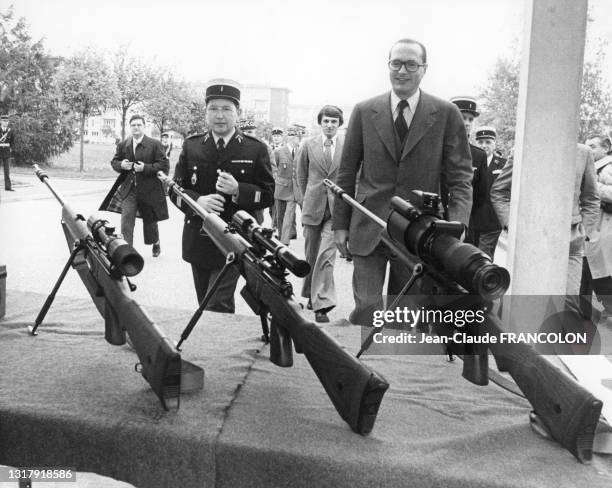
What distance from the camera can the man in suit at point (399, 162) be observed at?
9.16 feet

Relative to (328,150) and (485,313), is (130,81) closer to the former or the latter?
(328,150)

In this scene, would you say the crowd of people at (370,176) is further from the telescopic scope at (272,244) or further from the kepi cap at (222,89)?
the telescopic scope at (272,244)

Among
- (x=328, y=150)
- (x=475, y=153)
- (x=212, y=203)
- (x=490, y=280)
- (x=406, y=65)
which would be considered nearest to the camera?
(x=490, y=280)

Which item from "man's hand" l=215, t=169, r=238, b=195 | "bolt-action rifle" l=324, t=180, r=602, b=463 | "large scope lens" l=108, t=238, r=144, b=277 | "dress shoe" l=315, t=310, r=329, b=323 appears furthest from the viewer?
"dress shoe" l=315, t=310, r=329, b=323

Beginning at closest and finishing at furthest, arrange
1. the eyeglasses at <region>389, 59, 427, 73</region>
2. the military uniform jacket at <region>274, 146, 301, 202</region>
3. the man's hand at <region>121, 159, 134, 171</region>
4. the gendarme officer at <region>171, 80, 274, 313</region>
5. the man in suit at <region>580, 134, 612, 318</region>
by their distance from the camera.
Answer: the eyeglasses at <region>389, 59, 427, 73</region> < the gendarme officer at <region>171, 80, 274, 313</region> < the man in suit at <region>580, 134, 612, 318</region> < the man's hand at <region>121, 159, 134, 171</region> < the military uniform jacket at <region>274, 146, 301, 202</region>

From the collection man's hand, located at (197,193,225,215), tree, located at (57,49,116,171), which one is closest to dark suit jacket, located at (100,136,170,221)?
tree, located at (57,49,116,171)

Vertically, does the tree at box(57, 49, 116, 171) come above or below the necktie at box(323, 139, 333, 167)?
above

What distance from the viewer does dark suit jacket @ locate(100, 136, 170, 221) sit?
20.1 feet

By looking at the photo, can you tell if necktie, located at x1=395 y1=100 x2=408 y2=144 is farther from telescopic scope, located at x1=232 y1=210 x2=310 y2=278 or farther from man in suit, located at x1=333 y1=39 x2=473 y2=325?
telescopic scope, located at x1=232 y1=210 x2=310 y2=278

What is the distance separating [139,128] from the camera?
248 inches

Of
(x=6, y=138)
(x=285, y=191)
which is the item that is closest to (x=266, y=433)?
(x=6, y=138)

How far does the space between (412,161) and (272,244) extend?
45.3 inches

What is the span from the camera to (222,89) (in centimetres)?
313

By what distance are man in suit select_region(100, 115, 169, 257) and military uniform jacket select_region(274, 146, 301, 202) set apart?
8.13 ft
